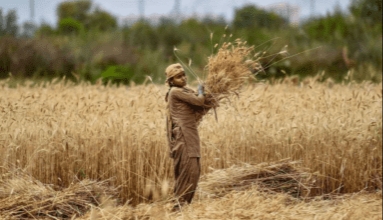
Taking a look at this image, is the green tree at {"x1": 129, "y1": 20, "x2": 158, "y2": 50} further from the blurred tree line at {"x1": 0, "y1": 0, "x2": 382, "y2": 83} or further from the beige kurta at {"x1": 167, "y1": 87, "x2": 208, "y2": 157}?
the beige kurta at {"x1": 167, "y1": 87, "x2": 208, "y2": 157}

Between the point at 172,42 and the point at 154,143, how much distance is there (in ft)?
55.3

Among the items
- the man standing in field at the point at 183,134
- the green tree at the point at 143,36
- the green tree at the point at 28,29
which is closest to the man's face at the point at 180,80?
the man standing in field at the point at 183,134

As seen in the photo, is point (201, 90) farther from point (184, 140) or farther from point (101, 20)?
point (101, 20)

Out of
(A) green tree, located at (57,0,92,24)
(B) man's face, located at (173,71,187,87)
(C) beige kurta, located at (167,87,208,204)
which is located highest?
(A) green tree, located at (57,0,92,24)

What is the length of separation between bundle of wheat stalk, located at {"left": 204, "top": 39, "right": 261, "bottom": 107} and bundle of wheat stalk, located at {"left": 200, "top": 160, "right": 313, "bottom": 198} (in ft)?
3.70

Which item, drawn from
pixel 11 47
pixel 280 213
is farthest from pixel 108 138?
pixel 11 47

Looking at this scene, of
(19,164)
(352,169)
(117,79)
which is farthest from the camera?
(117,79)

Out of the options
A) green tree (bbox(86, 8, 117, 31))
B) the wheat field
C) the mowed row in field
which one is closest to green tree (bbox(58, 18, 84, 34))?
green tree (bbox(86, 8, 117, 31))

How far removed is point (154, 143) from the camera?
332 inches

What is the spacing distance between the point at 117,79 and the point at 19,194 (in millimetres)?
13151

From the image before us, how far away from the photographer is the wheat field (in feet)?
26.3

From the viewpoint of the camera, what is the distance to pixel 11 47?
1838 centimetres

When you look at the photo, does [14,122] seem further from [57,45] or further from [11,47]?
[57,45]

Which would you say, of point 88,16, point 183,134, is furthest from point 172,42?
point 183,134
